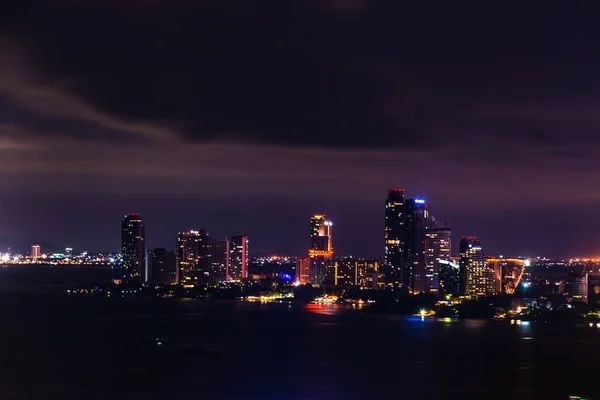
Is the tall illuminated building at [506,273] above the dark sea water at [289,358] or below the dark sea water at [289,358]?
above

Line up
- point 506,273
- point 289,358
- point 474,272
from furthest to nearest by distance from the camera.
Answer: point 506,273, point 474,272, point 289,358

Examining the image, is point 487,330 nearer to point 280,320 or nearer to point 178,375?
point 280,320

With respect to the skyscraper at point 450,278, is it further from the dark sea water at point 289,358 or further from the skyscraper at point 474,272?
the dark sea water at point 289,358

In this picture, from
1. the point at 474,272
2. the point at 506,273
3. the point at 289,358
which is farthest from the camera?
the point at 506,273

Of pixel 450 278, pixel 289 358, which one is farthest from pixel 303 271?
pixel 289 358

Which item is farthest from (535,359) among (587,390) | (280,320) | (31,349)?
(280,320)

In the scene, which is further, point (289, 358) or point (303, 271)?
point (303, 271)

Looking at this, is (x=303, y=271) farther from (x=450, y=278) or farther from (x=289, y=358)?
(x=289, y=358)

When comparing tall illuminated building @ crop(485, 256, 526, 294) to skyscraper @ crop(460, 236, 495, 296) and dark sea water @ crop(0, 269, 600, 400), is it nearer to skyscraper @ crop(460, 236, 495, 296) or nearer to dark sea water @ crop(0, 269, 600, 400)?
skyscraper @ crop(460, 236, 495, 296)

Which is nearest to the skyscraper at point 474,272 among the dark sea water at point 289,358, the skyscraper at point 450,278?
the skyscraper at point 450,278
